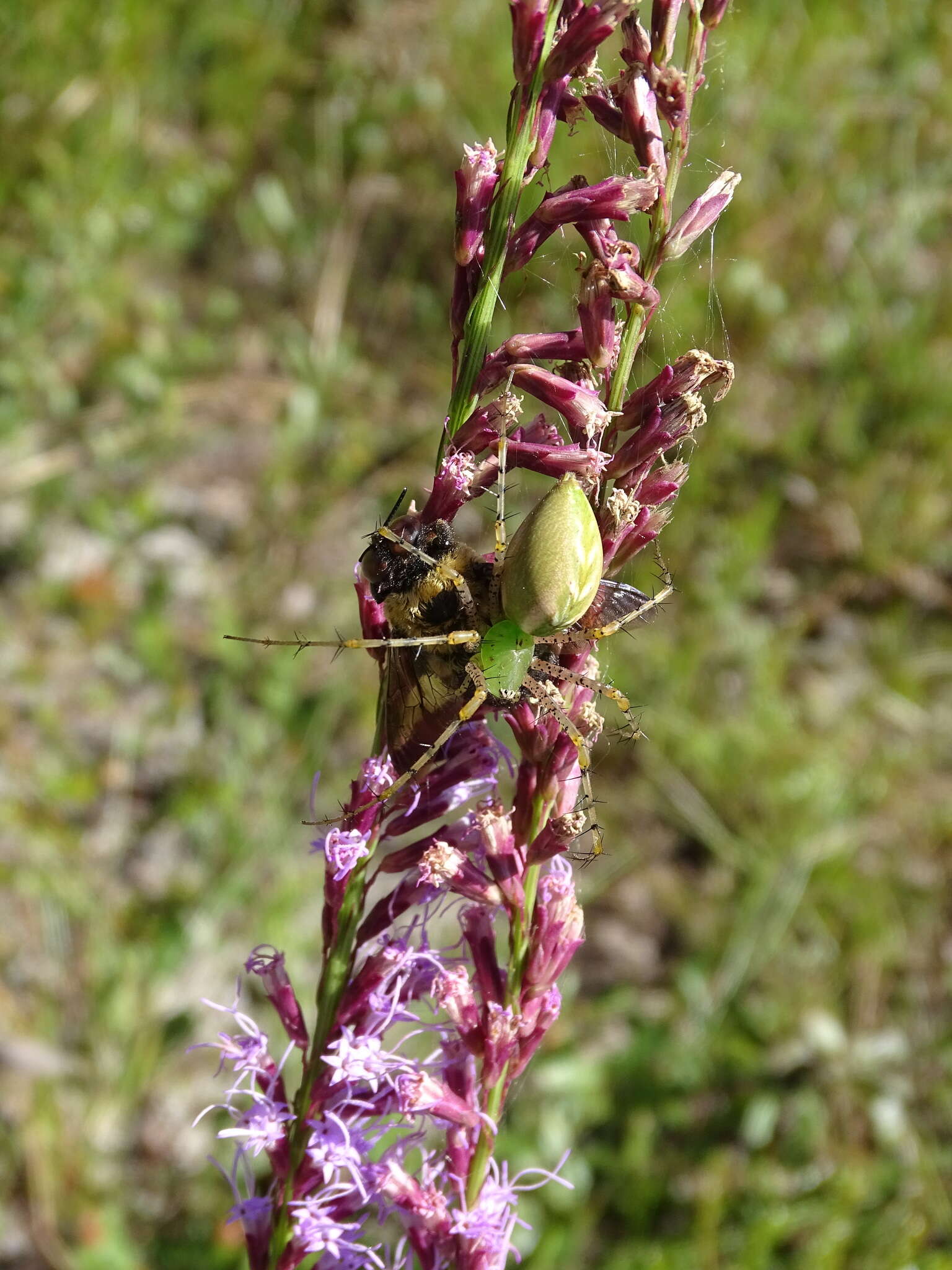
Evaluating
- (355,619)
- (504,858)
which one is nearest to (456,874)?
(504,858)

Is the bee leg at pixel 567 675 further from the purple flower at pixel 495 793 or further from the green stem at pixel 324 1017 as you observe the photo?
the green stem at pixel 324 1017

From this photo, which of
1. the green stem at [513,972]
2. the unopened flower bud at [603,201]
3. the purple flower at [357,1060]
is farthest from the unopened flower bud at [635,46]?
the purple flower at [357,1060]

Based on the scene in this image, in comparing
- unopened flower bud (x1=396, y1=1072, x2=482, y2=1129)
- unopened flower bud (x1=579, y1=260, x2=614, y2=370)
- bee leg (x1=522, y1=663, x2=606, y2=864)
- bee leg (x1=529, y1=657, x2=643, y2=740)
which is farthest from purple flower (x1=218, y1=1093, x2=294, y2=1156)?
unopened flower bud (x1=579, y1=260, x2=614, y2=370)

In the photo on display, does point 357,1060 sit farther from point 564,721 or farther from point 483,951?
point 564,721

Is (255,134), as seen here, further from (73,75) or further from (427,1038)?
(427,1038)

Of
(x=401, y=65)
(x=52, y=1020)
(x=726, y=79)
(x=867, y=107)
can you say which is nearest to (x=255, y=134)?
(x=401, y=65)

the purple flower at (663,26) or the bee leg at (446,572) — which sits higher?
the purple flower at (663,26)

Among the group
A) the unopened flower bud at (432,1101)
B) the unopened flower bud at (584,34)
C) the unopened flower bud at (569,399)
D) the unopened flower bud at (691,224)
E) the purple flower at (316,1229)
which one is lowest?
the purple flower at (316,1229)
